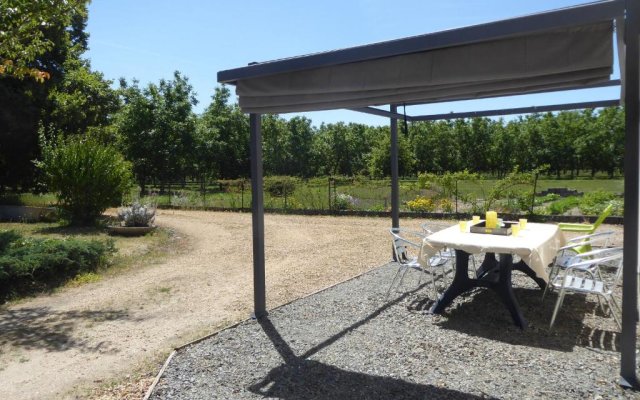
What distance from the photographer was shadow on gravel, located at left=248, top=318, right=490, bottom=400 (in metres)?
3.04

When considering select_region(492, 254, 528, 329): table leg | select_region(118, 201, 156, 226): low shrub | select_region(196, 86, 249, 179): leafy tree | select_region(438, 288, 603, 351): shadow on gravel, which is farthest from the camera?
select_region(196, 86, 249, 179): leafy tree

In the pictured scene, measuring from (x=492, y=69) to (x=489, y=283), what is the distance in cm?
223

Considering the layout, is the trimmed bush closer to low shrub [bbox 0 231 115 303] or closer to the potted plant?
the potted plant

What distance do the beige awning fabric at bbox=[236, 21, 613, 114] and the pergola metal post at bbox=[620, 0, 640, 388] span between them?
0.12 metres

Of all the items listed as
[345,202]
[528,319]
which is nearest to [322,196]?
[345,202]

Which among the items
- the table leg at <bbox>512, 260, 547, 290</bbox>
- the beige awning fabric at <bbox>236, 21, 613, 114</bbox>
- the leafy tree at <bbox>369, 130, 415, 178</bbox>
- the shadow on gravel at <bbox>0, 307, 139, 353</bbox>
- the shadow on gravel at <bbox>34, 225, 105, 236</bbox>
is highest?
the leafy tree at <bbox>369, 130, 415, 178</bbox>

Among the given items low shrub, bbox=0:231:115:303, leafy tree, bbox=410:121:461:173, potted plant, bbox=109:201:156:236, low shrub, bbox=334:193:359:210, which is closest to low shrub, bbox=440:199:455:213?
low shrub, bbox=334:193:359:210

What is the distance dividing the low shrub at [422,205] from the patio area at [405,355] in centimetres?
960

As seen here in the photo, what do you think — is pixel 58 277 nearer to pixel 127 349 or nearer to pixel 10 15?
pixel 127 349

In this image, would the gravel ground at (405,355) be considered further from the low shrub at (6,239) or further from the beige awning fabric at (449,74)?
the low shrub at (6,239)

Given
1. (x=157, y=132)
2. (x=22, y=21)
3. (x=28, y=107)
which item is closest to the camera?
(x=22, y=21)

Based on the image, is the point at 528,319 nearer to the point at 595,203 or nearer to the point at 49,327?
the point at 49,327

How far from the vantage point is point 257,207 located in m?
4.63

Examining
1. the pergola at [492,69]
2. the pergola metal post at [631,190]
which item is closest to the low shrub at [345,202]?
the pergola at [492,69]
